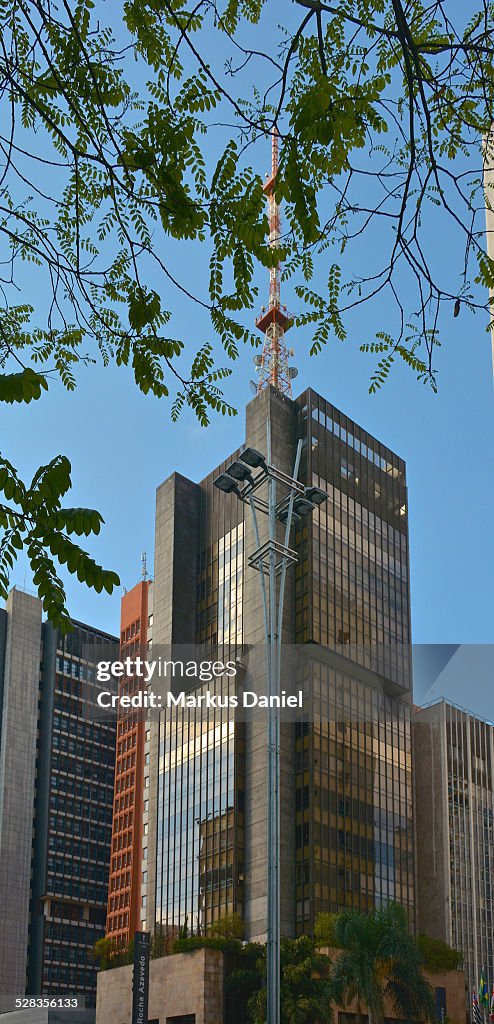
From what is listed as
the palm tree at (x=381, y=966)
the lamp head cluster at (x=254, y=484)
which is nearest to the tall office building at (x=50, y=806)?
the palm tree at (x=381, y=966)

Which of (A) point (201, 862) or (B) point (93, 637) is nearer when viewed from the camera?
(A) point (201, 862)

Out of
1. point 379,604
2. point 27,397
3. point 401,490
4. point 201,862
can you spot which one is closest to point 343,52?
point 27,397

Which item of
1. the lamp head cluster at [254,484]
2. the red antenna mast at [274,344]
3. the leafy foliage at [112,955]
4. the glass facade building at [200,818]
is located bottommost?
the leafy foliage at [112,955]

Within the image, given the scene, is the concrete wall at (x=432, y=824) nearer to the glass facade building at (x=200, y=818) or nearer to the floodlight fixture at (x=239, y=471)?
the glass facade building at (x=200, y=818)

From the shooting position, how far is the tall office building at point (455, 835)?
83375mm

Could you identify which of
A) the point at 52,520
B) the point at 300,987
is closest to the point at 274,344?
the point at 300,987

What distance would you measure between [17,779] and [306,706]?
5288 cm

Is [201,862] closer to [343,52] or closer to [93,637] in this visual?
[93,637]

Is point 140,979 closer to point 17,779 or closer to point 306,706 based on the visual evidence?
point 306,706

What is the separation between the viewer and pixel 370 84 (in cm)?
1021

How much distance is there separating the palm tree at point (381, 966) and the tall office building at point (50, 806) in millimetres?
60250

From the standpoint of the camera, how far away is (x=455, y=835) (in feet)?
280

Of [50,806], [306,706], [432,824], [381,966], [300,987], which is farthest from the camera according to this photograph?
[50,806]

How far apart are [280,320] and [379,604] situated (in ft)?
77.3
